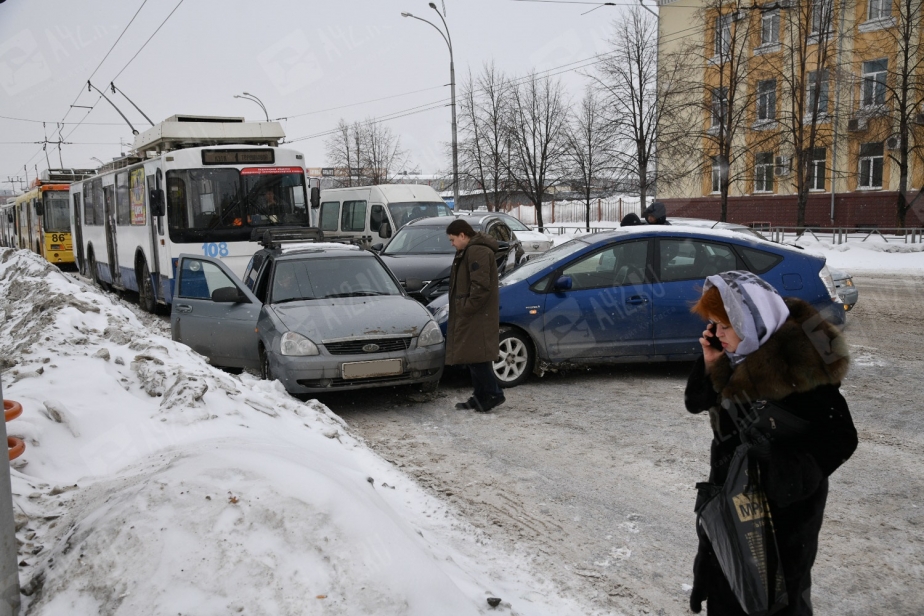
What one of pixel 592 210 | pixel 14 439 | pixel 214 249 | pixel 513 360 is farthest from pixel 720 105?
pixel 14 439

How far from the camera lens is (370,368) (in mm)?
7457

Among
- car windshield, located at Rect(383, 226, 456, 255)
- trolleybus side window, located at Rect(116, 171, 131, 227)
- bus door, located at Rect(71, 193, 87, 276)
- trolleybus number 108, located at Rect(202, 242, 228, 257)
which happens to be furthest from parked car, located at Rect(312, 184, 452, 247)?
bus door, located at Rect(71, 193, 87, 276)

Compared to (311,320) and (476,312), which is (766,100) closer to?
(476,312)

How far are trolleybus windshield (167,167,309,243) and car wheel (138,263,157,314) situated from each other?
227 cm

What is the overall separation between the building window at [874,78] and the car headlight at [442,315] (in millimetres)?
27874

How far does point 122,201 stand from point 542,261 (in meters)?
11.9

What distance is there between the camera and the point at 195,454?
3982 mm

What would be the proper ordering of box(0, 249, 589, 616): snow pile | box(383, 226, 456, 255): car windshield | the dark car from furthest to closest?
box(383, 226, 456, 255): car windshield
the dark car
box(0, 249, 589, 616): snow pile

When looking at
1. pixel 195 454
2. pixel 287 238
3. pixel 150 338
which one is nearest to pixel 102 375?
pixel 150 338

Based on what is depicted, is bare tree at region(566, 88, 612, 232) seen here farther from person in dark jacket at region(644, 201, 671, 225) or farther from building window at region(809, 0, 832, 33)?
person in dark jacket at region(644, 201, 671, 225)

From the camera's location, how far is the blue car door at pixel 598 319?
26.8ft

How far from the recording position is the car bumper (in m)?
7.35

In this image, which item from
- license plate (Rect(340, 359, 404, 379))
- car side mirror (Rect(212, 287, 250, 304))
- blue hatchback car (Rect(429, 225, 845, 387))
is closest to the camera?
license plate (Rect(340, 359, 404, 379))

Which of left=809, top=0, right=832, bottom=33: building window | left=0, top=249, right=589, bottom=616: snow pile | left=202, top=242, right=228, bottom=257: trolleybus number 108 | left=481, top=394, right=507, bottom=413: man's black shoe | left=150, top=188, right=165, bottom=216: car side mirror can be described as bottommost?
left=481, top=394, right=507, bottom=413: man's black shoe
